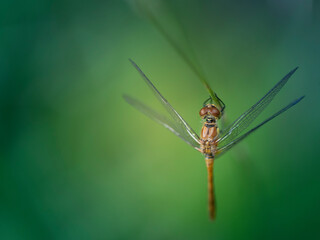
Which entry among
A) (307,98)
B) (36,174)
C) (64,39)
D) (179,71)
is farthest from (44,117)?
Answer: (307,98)

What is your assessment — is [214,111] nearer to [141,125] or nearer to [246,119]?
[246,119]

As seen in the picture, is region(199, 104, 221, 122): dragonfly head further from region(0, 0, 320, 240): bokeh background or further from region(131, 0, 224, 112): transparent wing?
region(0, 0, 320, 240): bokeh background

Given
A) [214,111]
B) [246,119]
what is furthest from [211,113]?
[246,119]

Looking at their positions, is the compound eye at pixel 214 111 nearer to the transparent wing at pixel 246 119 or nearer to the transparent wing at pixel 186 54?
the transparent wing at pixel 246 119

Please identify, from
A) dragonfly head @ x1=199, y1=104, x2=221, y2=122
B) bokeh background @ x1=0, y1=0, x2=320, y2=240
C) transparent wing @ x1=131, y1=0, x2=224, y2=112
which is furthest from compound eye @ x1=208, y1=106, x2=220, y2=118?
bokeh background @ x1=0, y1=0, x2=320, y2=240

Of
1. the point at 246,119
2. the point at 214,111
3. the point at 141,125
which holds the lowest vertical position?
the point at 246,119

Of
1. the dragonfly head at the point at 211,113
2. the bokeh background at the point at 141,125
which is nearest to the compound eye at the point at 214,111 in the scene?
the dragonfly head at the point at 211,113
